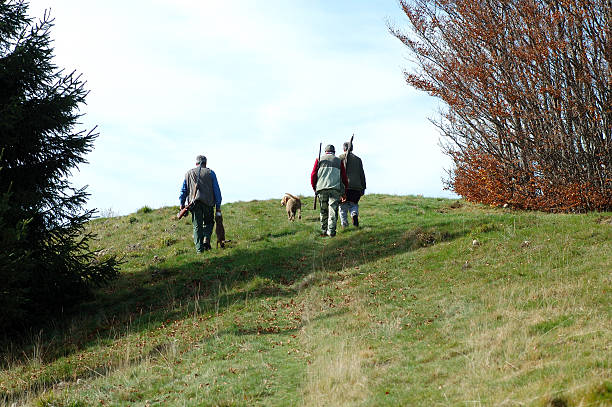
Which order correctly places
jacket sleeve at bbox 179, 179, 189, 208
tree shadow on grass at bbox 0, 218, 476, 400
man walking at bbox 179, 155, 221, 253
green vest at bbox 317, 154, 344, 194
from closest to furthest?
1. tree shadow on grass at bbox 0, 218, 476, 400
2. man walking at bbox 179, 155, 221, 253
3. green vest at bbox 317, 154, 344, 194
4. jacket sleeve at bbox 179, 179, 189, 208

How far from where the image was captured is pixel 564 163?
1830 centimetres

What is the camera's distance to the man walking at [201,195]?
1560cm

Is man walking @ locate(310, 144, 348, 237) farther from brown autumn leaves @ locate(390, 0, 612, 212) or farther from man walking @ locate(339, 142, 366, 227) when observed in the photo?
brown autumn leaves @ locate(390, 0, 612, 212)

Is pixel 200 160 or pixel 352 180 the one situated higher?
pixel 200 160

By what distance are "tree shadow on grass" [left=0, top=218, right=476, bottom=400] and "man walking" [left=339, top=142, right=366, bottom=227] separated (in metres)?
0.84

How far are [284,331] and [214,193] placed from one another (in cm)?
711

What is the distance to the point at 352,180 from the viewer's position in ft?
54.5

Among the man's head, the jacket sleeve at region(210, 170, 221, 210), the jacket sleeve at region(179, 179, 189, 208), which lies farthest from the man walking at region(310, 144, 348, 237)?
the jacket sleeve at region(179, 179, 189, 208)

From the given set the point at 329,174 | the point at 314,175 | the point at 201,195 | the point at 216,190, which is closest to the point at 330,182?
the point at 329,174

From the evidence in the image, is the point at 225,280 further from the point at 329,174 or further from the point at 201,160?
the point at 329,174

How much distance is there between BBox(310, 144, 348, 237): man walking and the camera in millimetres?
15773

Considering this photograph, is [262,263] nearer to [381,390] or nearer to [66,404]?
[66,404]

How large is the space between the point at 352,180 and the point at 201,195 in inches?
192

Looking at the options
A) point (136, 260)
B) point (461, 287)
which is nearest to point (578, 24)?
point (461, 287)
